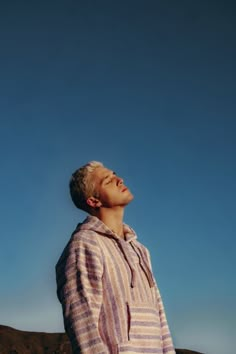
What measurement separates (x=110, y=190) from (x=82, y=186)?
1.11 feet

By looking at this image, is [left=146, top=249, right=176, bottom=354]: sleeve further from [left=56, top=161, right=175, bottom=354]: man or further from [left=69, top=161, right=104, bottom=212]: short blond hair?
[left=69, top=161, right=104, bottom=212]: short blond hair

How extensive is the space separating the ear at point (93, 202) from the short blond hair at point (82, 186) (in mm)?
43

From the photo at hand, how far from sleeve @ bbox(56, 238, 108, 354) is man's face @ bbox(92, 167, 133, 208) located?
66 cm

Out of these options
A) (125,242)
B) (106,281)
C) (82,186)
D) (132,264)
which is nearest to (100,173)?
(82,186)

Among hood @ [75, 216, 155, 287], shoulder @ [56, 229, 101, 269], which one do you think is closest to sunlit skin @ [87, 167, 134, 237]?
hood @ [75, 216, 155, 287]

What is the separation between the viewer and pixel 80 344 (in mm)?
4695

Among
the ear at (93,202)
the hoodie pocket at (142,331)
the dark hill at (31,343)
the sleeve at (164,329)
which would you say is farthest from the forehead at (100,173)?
the dark hill at (31,343)

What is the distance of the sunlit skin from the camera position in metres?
5.87

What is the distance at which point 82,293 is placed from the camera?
4969 millimetres

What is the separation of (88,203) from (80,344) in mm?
1751

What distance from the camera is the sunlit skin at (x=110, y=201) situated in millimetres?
5867

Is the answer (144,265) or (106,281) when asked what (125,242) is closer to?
(144,265)

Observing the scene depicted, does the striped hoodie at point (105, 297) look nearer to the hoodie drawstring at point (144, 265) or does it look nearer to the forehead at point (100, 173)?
the hoodie drawstring at point (144, 265)

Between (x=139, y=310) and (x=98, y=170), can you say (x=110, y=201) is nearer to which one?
(x=98, y=170)
